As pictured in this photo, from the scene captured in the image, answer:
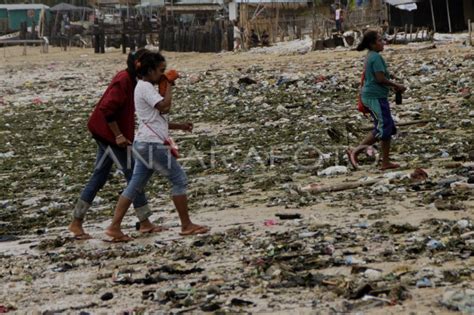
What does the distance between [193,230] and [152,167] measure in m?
0.53

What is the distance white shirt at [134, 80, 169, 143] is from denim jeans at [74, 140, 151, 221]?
0.35 m

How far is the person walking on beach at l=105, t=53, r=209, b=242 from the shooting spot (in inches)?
259

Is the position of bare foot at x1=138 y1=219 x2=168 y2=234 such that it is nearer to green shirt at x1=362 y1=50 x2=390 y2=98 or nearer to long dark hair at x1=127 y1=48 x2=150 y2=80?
long dark hair at x1=127 y1=48 x2=150 y2=80

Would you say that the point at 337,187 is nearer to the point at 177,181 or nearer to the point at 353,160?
the point at 353,160

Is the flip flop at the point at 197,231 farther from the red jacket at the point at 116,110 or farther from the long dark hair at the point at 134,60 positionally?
the long dark hair at the point at 134,60

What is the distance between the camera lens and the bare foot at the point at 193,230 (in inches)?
265

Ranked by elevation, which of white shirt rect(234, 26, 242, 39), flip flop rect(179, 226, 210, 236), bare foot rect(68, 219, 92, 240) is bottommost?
bare foot rect(68, 219, 92, 240)

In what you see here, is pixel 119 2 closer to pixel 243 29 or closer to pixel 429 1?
pixel 243 29

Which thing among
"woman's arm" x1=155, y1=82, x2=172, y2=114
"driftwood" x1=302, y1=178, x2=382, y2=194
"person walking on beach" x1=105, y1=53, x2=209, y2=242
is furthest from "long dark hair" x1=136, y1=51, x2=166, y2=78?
"driftwood" x1=302, y1=178, x2=382, y2=194

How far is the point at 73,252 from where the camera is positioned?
6.64 m

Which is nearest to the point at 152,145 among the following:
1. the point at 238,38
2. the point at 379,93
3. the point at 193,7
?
the point at 379,93

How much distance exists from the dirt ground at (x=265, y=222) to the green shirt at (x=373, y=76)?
0.71 meters

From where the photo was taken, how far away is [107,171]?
7.18m

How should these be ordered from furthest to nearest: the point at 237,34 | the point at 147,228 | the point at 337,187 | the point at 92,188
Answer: the point at 237,34
the point at 337,187
the point at 92,188
the point at 147,228
